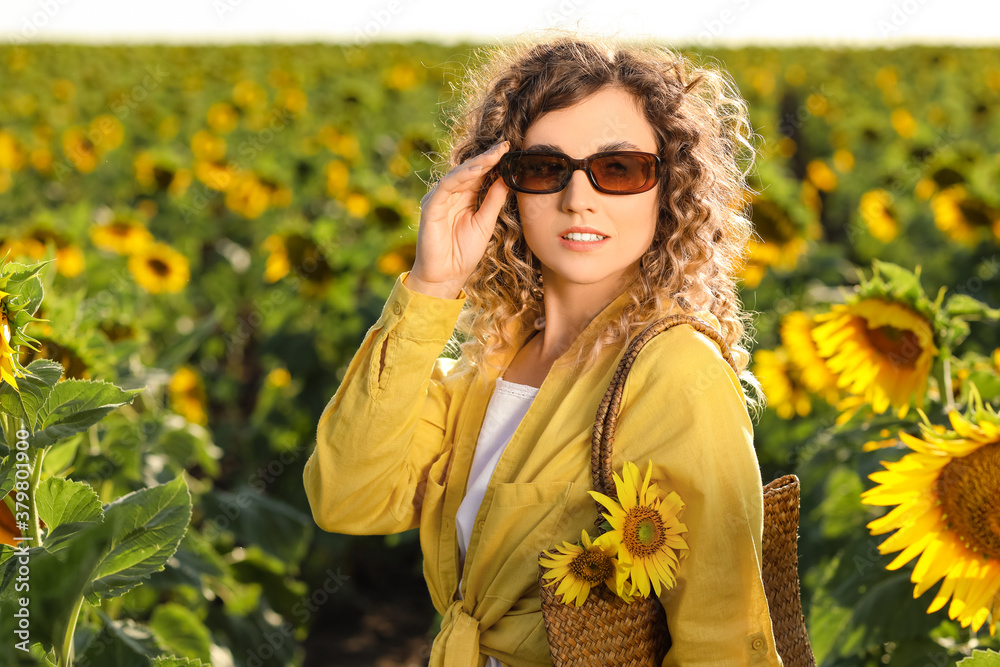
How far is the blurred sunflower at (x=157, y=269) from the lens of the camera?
429 cm

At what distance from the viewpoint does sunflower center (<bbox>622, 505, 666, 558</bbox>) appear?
1.10 metres

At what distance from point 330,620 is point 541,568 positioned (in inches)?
107

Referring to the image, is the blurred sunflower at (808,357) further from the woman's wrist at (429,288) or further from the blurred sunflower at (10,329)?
the blurred sunflower at (10,329)

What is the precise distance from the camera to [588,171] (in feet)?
4.26

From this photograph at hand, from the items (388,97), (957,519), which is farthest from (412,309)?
(388,97)

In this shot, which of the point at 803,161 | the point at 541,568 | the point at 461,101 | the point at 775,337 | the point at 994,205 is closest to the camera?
the point at 541,568

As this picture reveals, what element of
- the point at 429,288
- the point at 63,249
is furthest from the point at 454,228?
the point at 63,249

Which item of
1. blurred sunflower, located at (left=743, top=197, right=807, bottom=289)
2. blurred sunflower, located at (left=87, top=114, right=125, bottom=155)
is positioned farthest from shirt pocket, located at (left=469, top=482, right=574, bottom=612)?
blurred sunflower, located at (left=87, top=114, right=125, bottom=155)

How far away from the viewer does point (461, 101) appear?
168 centimetres

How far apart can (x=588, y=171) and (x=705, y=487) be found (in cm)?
48

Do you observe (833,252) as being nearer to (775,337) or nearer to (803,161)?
(775,337)

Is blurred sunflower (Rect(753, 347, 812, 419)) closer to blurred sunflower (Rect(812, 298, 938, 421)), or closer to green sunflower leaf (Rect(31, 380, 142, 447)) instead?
blurred sunflower (Rect(812, 298, 938, 421))

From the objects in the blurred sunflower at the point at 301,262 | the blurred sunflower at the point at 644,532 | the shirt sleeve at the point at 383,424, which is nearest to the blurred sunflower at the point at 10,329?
the shirt sleeve at the point at 383,424

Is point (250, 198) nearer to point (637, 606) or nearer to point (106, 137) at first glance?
point (106, 137)
